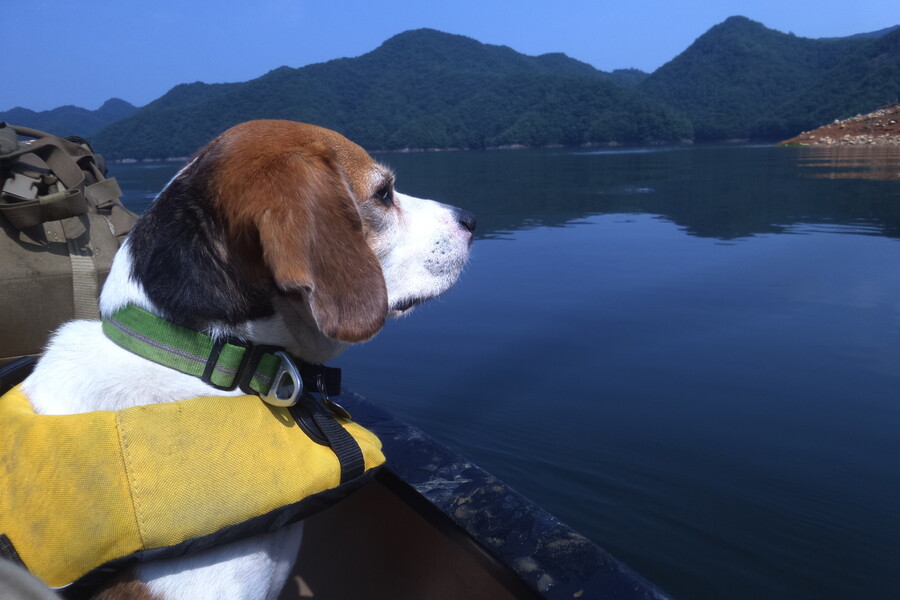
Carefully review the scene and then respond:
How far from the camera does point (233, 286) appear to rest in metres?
1.69

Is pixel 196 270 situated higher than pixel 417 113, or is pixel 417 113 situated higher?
pixel 417 113

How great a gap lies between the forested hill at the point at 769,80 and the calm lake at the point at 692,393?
73369 mm

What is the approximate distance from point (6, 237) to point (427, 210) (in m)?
1.90

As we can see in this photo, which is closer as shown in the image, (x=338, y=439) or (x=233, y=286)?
(x=233, y=286)

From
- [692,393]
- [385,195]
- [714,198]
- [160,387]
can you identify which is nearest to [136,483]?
[160,387]

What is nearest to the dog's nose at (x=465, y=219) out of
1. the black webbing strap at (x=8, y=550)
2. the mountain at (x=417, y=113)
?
the black webbing strap at (x=8, y=550)

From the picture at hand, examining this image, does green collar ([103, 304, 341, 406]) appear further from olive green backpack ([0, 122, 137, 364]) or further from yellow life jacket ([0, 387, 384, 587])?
olive green backpack ([0, 122, 137, 364])

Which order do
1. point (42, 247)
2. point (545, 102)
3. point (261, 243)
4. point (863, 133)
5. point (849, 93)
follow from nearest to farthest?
point (261, 243) → point (42, 247) → point (863, 133) → point (849, 93) → point (545, 102)

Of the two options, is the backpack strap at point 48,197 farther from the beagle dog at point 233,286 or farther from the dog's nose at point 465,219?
the dog's nose at point 465,219

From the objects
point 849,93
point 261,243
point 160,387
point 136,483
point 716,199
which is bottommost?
point 716,199

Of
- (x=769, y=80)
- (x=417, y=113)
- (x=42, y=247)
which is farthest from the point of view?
(x=769, y=80)

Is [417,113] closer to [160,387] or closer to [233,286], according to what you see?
[233,286]

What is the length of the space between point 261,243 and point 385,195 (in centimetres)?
70

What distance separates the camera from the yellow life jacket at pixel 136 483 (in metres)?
1.46
